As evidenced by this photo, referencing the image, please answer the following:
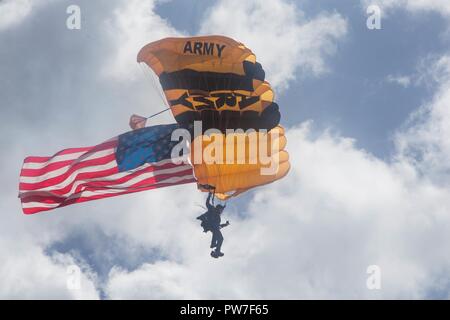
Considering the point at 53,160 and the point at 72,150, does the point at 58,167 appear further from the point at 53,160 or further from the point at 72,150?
the point at 72,150

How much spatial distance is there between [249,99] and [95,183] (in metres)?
7.40

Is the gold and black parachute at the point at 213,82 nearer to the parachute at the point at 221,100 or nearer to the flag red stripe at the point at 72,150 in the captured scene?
the parachute at the point at 221,100

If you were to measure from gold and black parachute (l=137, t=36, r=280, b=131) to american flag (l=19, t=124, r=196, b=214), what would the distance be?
101 inches

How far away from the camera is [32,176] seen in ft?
97.7

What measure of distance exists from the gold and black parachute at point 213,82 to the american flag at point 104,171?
8.40ft

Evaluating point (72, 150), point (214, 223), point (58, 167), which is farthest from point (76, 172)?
point (214, 223)

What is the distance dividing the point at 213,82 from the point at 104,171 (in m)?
6.04

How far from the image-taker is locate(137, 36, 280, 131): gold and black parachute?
1108 inches

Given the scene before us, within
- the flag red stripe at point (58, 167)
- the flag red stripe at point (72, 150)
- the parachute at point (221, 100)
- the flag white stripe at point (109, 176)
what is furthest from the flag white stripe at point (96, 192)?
the flag red stripe at point (72, 150)


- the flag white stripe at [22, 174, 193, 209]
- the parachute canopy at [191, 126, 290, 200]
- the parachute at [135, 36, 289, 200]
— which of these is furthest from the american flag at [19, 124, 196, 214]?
the parachute at [135, 36, 289, 200]

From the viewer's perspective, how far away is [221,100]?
29.3m

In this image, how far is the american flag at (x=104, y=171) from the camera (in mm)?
29422

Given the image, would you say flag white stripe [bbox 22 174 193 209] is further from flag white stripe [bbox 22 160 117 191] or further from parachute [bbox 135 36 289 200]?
parachute [bbox 135 36 289 200]
